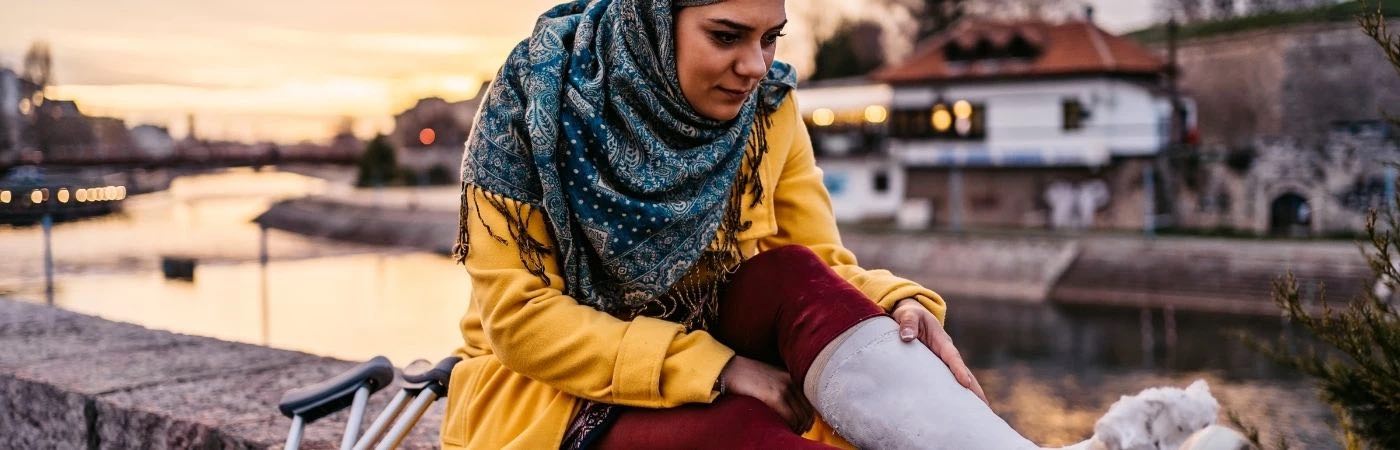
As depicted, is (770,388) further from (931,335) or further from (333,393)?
(333,393)

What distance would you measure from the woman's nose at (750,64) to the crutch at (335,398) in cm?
78

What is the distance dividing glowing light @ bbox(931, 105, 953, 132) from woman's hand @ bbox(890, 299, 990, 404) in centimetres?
2821

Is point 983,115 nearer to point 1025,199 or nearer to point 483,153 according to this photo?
point 1025,199

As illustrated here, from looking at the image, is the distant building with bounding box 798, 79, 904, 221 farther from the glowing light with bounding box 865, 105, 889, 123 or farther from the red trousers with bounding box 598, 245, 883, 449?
the red trousers with bounding box 598, 245, 883, 449

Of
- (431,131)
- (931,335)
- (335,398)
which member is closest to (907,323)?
(931,335)

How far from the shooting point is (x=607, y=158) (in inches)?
55.7

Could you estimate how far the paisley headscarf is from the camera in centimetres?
141

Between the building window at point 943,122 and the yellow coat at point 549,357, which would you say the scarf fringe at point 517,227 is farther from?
the building window at point 943,122

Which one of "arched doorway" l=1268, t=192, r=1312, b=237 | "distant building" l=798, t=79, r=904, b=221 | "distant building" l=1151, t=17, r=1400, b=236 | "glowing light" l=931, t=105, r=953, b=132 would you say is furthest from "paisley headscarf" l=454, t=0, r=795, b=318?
"distant building" l=798, t=79, r=904, b=221

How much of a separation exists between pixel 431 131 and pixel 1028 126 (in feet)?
132

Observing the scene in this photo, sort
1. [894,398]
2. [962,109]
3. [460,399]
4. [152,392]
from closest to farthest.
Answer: [894,398]
[460,399]
[152,392]
[962,109]

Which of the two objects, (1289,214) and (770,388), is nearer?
(770,388)

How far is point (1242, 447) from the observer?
1022 millimetres

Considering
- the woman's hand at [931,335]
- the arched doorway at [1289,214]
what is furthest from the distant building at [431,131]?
the woman's hand at [931,335]
